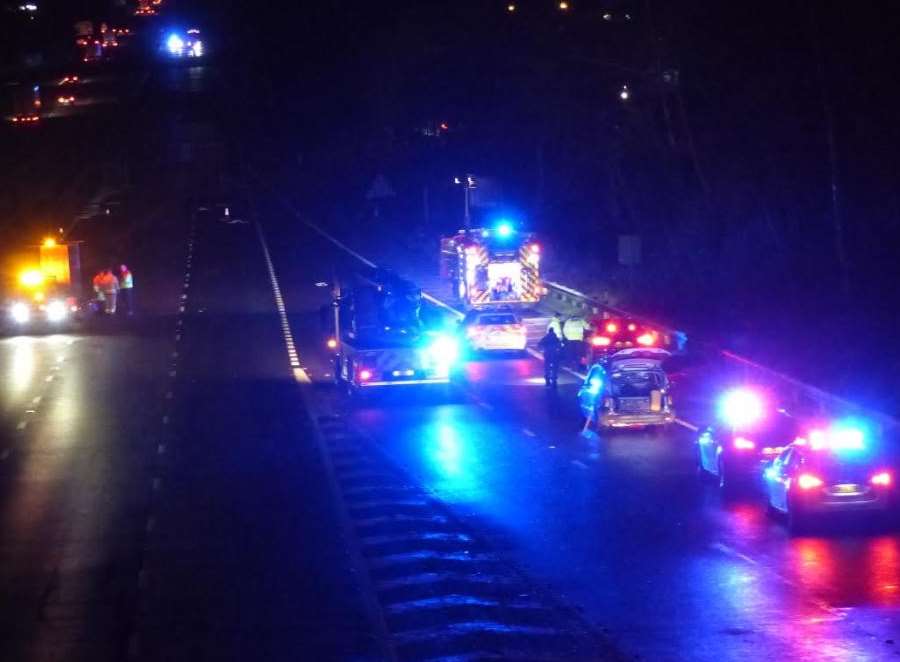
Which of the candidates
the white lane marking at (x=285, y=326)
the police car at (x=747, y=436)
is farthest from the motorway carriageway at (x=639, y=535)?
the white lane marking at (x=285, y=326)

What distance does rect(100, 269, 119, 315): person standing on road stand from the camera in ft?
166

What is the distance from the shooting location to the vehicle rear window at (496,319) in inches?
1574

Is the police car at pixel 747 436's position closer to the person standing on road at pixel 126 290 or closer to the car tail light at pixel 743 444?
the car tail light at pixel 743 444

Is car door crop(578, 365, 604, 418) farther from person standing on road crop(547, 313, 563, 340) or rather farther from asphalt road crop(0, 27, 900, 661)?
person standing on road crop(547, 313, 563, 340)

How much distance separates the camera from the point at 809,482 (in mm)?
18516

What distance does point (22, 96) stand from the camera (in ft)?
359

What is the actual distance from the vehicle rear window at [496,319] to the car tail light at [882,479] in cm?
2196

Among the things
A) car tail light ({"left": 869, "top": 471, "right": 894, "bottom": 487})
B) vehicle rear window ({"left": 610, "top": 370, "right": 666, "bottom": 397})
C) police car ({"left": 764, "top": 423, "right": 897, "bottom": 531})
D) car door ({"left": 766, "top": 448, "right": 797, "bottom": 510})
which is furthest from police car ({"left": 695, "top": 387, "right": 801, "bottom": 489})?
vehicle rear window ({"left": 610, "top": 370, "right": 666, "bottom": 397})

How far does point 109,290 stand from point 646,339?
21507 millimetres

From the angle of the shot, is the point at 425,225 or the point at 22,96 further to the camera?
the point at 22,96

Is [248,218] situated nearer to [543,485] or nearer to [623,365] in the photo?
[623,365]

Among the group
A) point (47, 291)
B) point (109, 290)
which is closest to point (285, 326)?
point (109, 290)

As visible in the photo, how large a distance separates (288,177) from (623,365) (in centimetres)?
8227

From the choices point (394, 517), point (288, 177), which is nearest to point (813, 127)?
point (394, 517)
